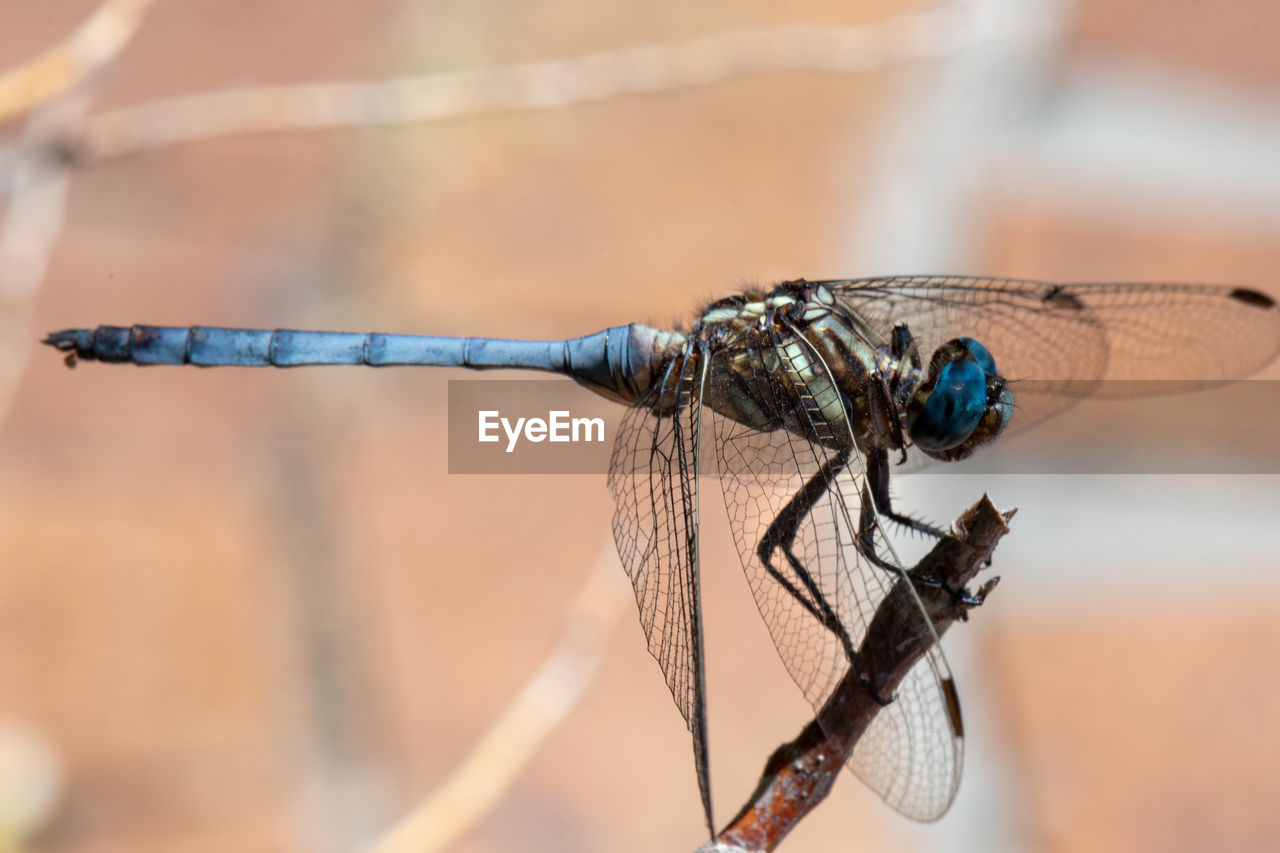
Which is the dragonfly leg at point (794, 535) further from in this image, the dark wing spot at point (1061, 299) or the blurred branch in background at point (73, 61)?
the blurred branch in background at point (73, 61)

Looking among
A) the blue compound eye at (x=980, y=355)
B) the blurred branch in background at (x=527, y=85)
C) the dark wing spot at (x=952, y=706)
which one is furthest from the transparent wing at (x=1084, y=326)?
the blurred branch in background at (x=527, y=85)

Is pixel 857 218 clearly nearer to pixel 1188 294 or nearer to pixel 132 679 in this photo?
pixel 1188 294

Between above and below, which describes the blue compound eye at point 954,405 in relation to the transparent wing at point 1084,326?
below

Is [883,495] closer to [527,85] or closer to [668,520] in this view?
[668,520]

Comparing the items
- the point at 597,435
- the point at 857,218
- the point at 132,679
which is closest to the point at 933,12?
the point at 857,218

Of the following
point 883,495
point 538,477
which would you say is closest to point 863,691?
point 883,495

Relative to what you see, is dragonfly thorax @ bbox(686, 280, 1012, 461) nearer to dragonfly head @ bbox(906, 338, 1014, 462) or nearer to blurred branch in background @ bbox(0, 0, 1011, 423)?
dragonfly head @ bbox(906, 338, 1014, 462)

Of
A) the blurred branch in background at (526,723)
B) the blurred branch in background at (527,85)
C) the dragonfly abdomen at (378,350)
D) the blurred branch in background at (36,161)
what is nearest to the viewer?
the dragonfly abdomen at (378,350)
